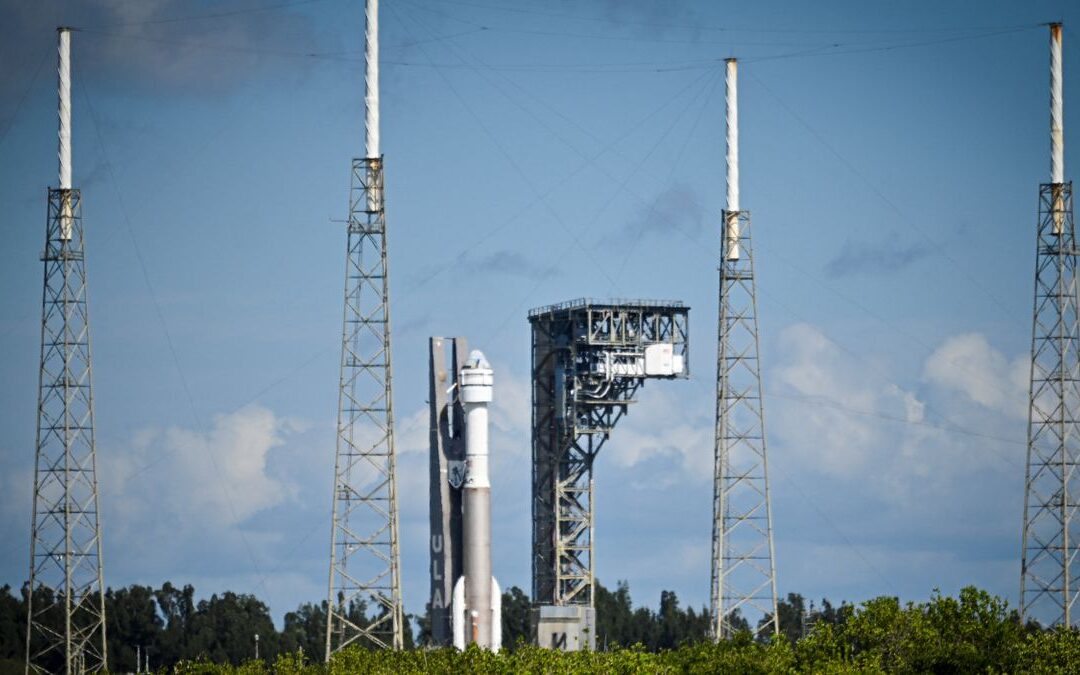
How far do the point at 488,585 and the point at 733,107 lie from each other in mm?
29553

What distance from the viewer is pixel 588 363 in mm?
128625

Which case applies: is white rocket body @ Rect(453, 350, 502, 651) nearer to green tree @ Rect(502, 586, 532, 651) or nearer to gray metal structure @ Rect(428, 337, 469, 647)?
gray metal structure @ Rect(428, 337, 469, 647)

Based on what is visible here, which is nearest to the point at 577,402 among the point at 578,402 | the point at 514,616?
the point at 578,402

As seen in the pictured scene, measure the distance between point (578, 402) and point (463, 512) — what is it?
34.0ft

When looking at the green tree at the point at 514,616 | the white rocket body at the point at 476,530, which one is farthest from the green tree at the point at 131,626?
the white rocket body at the point at 476,530

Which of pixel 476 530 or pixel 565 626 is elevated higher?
pixel 476 530

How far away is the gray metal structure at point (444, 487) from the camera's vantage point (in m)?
124

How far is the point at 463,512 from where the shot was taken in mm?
123000

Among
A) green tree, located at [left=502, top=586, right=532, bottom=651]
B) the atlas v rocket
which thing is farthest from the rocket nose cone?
green tree, located at [left=502, top=586, right=532, bottom=651]

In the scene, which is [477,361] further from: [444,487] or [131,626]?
[131,626]

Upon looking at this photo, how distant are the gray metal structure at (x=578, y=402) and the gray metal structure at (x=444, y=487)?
7.03 meters

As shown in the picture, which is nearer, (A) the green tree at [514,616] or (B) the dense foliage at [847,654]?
(B) the dense foliage at [847,654]

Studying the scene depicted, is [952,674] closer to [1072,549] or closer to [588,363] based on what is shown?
[1072,549]

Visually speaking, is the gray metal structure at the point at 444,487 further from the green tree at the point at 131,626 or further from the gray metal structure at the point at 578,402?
the green tree at the point at 131,626
